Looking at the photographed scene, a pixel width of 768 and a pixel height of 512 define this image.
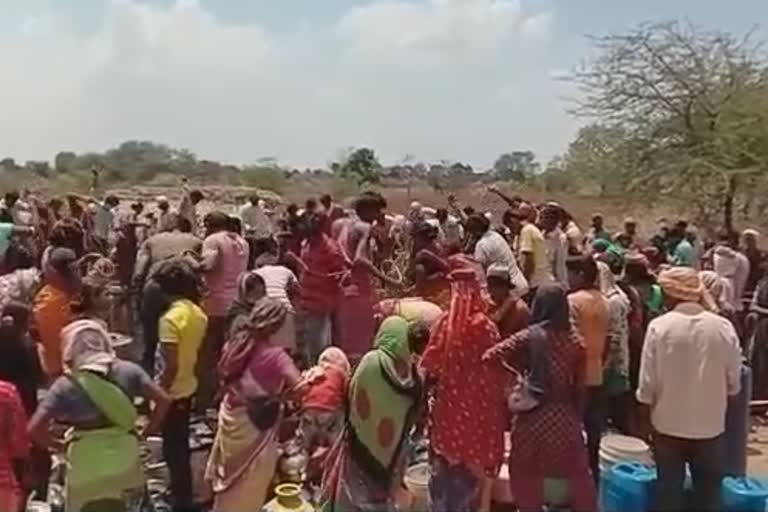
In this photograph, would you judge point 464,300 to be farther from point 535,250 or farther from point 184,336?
point 535,250

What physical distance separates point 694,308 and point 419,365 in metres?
1.45

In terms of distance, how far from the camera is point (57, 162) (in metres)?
60.8

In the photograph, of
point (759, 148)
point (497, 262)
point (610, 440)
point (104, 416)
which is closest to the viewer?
point (104, 416)

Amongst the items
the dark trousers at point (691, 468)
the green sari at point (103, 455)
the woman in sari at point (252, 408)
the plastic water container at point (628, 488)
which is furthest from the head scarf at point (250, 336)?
the plastic water container at point (628, 488)

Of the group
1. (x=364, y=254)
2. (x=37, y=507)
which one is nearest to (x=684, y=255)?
(x=364, y=254)

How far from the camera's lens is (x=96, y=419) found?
442 cm

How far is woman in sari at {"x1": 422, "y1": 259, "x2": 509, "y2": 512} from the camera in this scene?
199 inches

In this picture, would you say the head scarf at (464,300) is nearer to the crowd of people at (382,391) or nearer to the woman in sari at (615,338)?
the crowd of people at (382,391)

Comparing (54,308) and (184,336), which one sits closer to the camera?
(184,336)

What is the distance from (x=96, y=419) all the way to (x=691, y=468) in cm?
304

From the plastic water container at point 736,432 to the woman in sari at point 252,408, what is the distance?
286 centimetres

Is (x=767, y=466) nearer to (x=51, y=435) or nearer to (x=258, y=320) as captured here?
(x=258, y=320)

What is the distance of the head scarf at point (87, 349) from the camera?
4.45 m

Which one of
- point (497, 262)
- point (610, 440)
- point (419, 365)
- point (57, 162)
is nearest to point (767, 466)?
point (610, 440)
